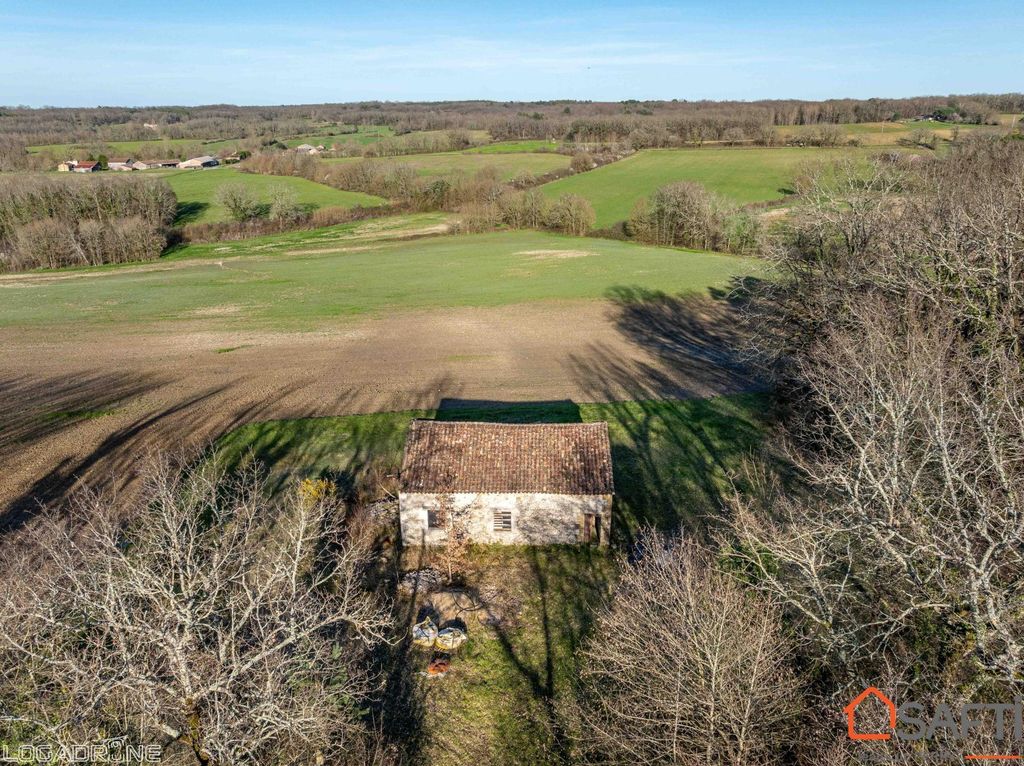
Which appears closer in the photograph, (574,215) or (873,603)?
(873,603)

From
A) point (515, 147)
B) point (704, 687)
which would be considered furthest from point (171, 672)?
point (515, 147)

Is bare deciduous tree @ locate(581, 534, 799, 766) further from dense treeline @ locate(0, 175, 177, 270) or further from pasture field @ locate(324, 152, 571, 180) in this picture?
pasture field @ locate(324, 152, 571, 180)

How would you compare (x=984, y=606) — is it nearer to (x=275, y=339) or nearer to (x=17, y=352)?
(x=275, y=339)

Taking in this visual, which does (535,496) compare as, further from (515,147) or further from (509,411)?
(515,147)

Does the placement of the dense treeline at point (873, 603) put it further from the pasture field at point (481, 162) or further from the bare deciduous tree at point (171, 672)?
the pasture field at point (481, 162)

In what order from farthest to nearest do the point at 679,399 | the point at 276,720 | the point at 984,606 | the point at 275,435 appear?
the point at 679,399 → the point at 275,435 → the point at 984,606 → the point at 276,720

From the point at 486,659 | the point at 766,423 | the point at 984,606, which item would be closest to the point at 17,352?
the point at 486,659
